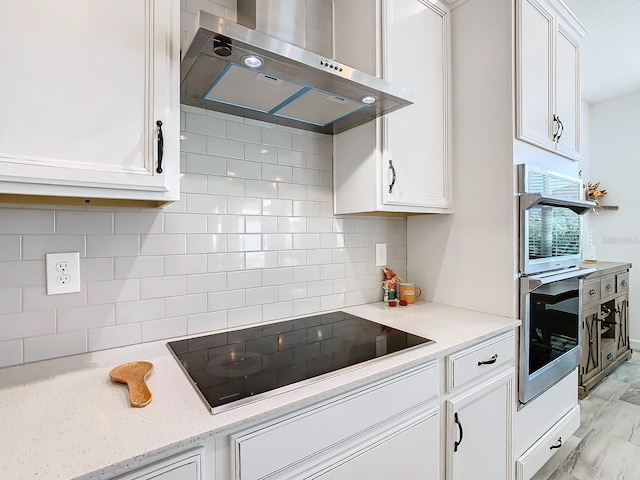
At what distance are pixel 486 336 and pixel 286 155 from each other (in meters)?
1.16

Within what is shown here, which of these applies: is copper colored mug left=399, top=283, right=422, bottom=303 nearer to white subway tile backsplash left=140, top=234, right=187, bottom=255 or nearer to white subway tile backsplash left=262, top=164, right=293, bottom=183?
white subway tile backsplash left=262, top=164, right=293, bottom=183

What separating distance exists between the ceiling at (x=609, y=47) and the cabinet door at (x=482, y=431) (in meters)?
2.47

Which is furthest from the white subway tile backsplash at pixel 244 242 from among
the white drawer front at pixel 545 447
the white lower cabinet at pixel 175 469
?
the white drawer front at pixel 545 447

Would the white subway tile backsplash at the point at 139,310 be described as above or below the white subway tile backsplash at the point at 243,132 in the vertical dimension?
below

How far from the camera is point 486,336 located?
4.48ft

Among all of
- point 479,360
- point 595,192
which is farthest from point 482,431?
point 595,192

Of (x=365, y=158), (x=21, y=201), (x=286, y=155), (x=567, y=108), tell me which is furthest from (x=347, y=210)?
(x=567, y=108)

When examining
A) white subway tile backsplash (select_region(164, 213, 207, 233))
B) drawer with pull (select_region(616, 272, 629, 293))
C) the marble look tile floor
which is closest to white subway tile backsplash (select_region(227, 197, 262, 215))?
white subway tile backsplash (select_region(164, 213, 207, 233))

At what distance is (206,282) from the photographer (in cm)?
134

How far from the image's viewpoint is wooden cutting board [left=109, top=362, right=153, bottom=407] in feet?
2.63

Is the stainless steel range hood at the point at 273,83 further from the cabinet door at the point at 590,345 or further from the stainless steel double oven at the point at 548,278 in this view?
the cabinet door at the point at 590,345

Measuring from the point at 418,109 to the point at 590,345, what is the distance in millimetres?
2562

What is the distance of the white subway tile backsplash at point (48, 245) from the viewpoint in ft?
3.38

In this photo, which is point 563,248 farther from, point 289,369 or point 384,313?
point 289,369
